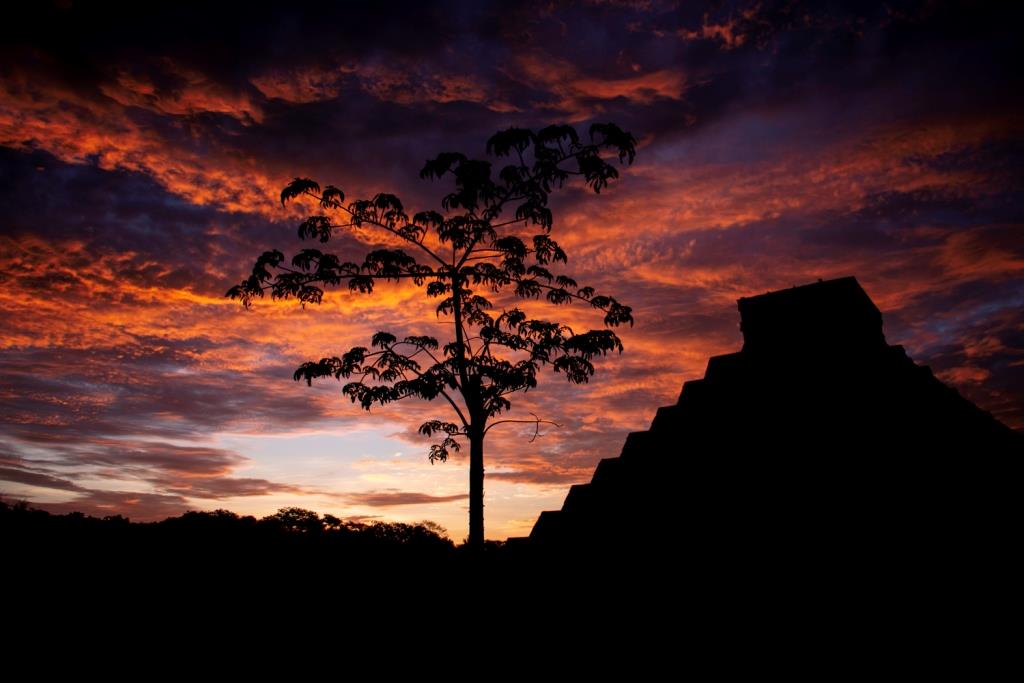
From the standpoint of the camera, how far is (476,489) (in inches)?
567

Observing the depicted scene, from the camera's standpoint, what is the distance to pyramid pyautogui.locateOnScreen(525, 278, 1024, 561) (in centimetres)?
922

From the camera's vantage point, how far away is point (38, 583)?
25.6 ft

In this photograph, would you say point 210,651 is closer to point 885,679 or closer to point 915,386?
point 885,679

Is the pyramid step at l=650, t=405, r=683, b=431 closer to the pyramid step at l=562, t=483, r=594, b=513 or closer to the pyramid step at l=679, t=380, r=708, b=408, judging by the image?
the pyramid step at l=679, t=380, r=708, b=408

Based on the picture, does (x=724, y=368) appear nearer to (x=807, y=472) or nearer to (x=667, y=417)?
(x=667, y=417)

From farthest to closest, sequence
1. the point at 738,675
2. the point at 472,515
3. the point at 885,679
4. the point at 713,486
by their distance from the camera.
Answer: the point at 472,515, the point at 713,486, the point at 738,675, the point at 885,679

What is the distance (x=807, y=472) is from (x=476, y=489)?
7.61m

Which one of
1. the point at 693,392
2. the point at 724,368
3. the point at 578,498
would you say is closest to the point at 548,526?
the point at 578,498

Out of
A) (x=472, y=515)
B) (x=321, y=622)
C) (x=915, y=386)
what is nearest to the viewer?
(x=321, y=622)

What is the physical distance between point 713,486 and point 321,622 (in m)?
7.30

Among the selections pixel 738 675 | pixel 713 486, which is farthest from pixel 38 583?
pixel 713 486

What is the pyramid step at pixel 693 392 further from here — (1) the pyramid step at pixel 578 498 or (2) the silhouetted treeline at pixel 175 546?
(2) the silhouetted treeline at pixel 175 546

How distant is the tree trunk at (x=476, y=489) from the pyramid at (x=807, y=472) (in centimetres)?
151

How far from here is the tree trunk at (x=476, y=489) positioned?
46.4 ft
